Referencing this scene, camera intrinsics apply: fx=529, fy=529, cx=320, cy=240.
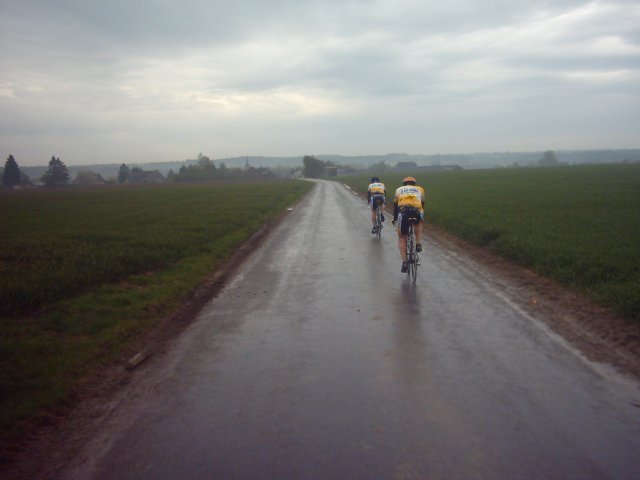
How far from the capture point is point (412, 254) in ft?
34.2

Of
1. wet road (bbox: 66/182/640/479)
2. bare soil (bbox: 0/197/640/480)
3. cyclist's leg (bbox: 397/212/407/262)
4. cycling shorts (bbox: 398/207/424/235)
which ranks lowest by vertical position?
bare soil (bbox: 0/197/640/480)

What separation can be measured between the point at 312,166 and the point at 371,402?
166 m

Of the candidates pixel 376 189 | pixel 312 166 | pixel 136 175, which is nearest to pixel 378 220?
pixel 376 189

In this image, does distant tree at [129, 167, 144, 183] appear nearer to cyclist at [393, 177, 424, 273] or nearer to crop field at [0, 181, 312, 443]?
crop field at [0, 181, 312, 443]

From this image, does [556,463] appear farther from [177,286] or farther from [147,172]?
[147,172]

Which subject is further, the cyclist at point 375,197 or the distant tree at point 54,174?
the distant tree at point 54,174

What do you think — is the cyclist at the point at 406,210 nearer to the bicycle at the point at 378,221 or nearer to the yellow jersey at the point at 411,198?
the yellow jersey at the point at 411,198

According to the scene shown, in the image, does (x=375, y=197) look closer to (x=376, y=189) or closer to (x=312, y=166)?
(x=376, y=189)

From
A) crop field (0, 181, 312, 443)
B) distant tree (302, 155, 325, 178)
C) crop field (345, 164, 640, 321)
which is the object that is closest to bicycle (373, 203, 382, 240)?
crop field (345, 164, 640, 321)

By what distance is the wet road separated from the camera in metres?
3.76

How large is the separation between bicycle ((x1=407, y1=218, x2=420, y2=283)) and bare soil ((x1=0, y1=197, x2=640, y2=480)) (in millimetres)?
1477

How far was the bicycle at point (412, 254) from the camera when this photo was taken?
10.3 m

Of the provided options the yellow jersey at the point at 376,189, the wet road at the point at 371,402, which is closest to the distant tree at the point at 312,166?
the yellow jersey at the point at 376,189

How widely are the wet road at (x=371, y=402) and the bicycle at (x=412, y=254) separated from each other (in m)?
1.84
